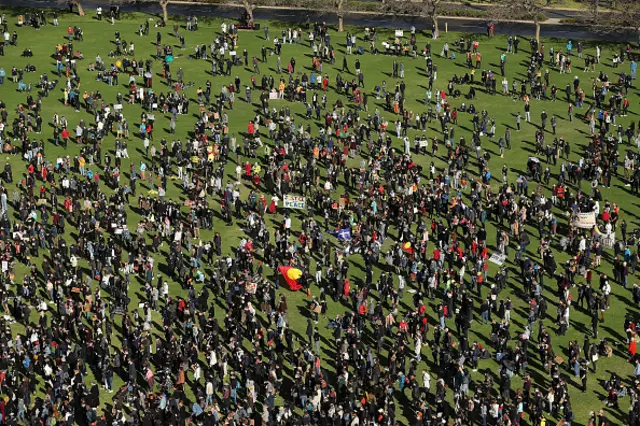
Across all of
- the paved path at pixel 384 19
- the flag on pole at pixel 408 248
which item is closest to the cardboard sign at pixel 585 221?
the flag on pole at pixel 408 248

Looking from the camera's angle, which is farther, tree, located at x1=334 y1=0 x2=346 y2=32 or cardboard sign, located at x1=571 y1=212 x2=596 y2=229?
tree, located at x1=334 y1=0 x2=346 y2=32

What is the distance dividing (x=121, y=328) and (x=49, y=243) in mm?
9324

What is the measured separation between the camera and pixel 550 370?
59.4 metres

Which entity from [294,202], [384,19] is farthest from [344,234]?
[384,19]

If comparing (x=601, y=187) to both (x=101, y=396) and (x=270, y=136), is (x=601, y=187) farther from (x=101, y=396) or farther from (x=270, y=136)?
(x=101, y=396)

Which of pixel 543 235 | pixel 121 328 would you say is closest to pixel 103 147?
pixel 121 328

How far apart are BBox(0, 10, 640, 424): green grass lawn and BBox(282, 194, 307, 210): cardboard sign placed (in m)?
0.60

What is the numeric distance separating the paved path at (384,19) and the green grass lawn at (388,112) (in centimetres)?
264

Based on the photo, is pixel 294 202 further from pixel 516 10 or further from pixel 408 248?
pixel 516 10

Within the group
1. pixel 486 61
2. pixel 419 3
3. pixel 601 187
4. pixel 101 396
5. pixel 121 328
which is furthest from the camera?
pixel 419 3

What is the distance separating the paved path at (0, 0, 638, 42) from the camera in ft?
A: 352

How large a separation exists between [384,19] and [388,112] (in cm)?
2270

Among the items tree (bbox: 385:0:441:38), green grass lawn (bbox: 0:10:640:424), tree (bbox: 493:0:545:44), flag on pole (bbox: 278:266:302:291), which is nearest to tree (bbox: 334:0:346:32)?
green grass lawn (bbox: 0:10:640:424)

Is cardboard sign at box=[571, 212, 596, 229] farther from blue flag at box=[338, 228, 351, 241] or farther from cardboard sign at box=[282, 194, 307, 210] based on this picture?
cardboard sign at box=[282, 194, 307, 210]
